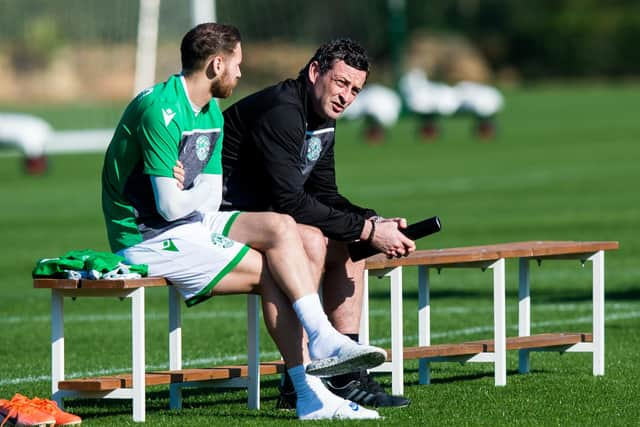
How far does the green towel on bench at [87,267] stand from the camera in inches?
310

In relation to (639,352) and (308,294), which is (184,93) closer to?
(308,294)

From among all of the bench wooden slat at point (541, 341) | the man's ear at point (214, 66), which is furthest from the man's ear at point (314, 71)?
the bench wooden slat at point (541, 341)

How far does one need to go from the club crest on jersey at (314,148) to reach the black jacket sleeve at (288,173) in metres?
0.30

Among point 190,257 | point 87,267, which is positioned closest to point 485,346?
point 190,257

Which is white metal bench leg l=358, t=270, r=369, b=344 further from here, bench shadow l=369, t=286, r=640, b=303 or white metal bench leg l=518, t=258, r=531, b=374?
bench shadow l=369, t=286, r=640, b=303

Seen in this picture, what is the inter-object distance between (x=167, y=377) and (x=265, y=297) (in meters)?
0.68

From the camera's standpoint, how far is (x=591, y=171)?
3127cm

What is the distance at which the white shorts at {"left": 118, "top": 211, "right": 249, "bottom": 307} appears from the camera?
802 centimetres

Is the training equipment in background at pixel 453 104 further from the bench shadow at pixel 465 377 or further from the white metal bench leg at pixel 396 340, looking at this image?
the white metal bench leg at pixel 396 340

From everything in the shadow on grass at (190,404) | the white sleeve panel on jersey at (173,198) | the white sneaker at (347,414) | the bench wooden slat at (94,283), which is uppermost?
the white sleeve panel on jersey at (173,198)

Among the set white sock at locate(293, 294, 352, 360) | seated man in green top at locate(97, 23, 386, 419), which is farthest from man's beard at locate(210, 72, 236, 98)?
white sock at locate(293, 294, 352, 360)

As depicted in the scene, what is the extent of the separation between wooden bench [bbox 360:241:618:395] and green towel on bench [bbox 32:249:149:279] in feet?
4.48

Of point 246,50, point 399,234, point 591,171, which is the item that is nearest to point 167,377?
point 399,234

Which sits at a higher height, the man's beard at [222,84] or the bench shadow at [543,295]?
the man's beard at [222,84]
